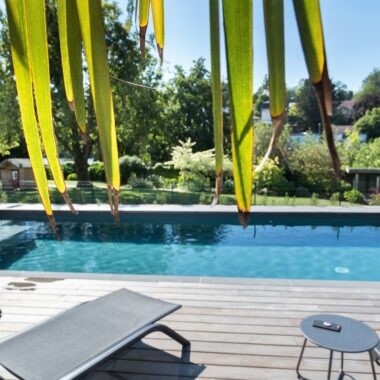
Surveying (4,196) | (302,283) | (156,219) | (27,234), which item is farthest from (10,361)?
(4,196)

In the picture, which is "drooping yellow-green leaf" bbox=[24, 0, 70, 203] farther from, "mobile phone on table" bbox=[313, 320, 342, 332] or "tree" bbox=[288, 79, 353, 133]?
"mobile phone on table" bbox=[313, 320, 342, 332]

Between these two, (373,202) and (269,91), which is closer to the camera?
(269,91)

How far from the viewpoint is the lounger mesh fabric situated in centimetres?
190

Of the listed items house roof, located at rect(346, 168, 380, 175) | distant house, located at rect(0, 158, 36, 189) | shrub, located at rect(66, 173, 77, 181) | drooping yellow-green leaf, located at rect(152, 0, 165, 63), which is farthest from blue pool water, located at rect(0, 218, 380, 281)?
shrub, located at rect(66, 173, 77, 181)

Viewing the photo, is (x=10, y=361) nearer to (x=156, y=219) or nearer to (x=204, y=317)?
(x=204, y=317)

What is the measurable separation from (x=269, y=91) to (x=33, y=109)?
264mm

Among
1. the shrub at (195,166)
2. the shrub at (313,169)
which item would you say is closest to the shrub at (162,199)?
the shrub at (195,166)

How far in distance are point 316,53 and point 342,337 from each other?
2.38 metres

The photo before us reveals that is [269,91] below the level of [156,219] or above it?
above

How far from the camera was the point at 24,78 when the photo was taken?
14.7 inches

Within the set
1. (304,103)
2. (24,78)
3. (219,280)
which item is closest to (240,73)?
(24,78)

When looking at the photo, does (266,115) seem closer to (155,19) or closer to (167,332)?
(155,19)

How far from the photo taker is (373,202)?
1250 cm

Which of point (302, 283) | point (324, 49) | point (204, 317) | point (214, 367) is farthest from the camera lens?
point (302, 283)
